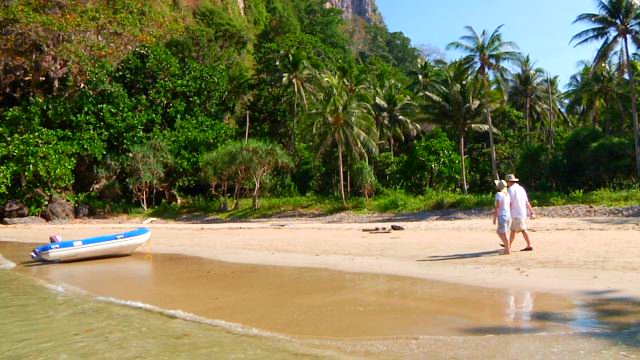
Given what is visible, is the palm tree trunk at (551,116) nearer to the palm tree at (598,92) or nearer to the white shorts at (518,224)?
the palm tree at (598,92)

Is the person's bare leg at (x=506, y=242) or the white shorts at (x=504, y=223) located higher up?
the white shorts at (x=504, y=223)

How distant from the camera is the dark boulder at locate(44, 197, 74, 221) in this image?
35406mm

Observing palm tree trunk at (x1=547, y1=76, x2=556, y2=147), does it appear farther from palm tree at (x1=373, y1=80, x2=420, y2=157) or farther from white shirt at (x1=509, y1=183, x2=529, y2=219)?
white shirt at (x1=509, y1=183, x2=529, y2=219)

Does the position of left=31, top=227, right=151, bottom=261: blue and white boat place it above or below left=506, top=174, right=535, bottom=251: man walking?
below

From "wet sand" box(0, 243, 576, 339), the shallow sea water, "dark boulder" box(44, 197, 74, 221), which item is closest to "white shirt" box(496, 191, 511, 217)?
"wet sand" box(0, 243, 576, 339)

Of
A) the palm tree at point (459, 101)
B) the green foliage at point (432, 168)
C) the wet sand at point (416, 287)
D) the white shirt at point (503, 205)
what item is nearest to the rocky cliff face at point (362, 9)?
the palm tree at point (459, 101)

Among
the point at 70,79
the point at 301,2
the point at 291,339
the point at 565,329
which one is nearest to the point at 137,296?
the point at 291,339

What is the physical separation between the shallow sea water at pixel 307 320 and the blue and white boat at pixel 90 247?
450 centimetres

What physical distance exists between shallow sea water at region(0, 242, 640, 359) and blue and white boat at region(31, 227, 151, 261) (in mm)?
4500

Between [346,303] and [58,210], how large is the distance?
31190 mm

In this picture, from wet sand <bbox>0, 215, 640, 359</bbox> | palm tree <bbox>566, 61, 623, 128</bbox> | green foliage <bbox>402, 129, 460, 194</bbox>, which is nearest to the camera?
wet sand <bbox>0, 215, 640, 359</bbox>

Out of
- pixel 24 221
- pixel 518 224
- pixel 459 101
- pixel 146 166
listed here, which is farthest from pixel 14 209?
pixel 518 224

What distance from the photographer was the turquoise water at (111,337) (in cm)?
746

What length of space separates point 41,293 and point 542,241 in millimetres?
11817
